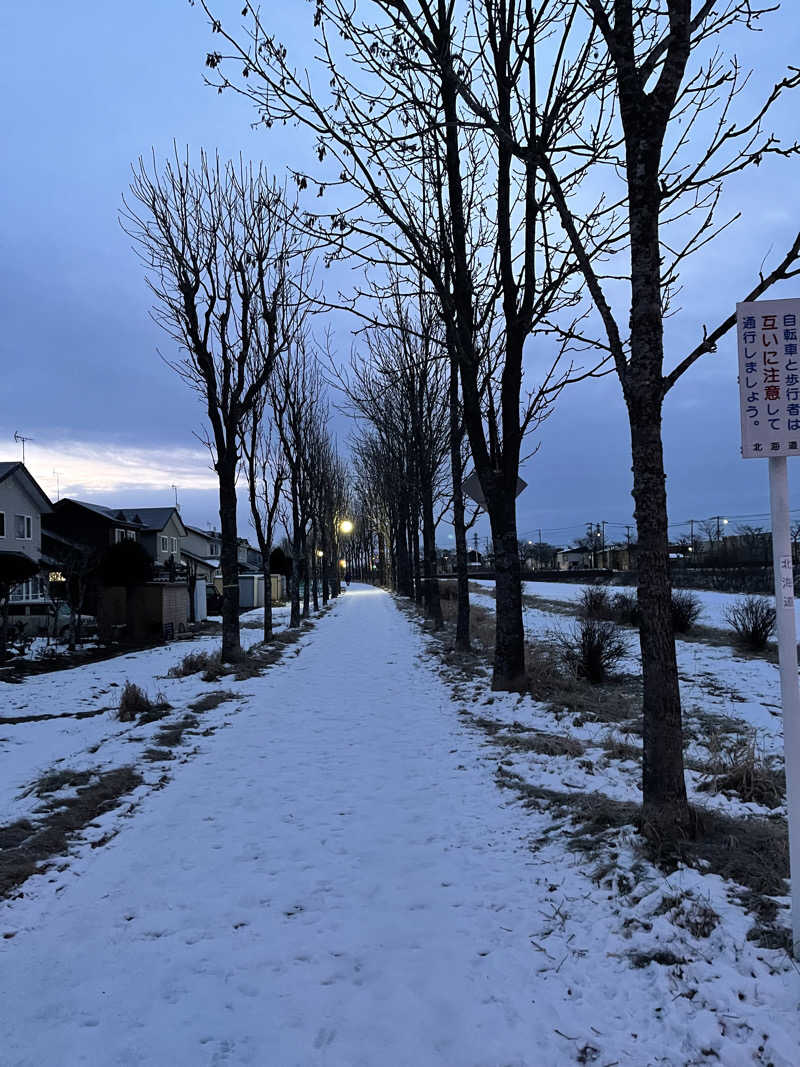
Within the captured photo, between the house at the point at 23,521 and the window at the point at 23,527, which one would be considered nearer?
the house at the point at 23,521

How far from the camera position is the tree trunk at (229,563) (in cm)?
1338

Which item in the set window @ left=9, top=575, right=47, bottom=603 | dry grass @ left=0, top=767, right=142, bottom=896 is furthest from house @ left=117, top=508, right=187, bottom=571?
dry grass @ left=0, top=767, right=142, bottom=896

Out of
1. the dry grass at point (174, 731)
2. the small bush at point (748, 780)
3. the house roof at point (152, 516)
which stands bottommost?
the dry grass at point (174, 731)

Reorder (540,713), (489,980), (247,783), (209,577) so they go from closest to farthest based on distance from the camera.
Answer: (489,980), (247,783), (540,713), (209,577)

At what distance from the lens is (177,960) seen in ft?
9.84

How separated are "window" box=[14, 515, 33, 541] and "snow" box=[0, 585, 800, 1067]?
28.2 metres

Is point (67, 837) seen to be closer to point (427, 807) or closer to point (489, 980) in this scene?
point (427, 807)

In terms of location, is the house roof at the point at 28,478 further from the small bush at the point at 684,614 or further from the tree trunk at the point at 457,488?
the small bush at the point at 684,614

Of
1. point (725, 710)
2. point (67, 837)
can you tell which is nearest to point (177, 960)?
point (67, 837)

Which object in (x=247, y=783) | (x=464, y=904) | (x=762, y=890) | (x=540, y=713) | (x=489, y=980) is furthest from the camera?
(x=540, y=713)

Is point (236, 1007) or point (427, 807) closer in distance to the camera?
point (236, 1007)

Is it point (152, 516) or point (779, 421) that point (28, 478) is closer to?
point (152, 516)

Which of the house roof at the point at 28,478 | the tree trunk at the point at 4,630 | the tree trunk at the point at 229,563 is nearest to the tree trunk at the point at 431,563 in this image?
the tree trunk at the point at 229,563

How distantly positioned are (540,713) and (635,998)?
5337 mm
